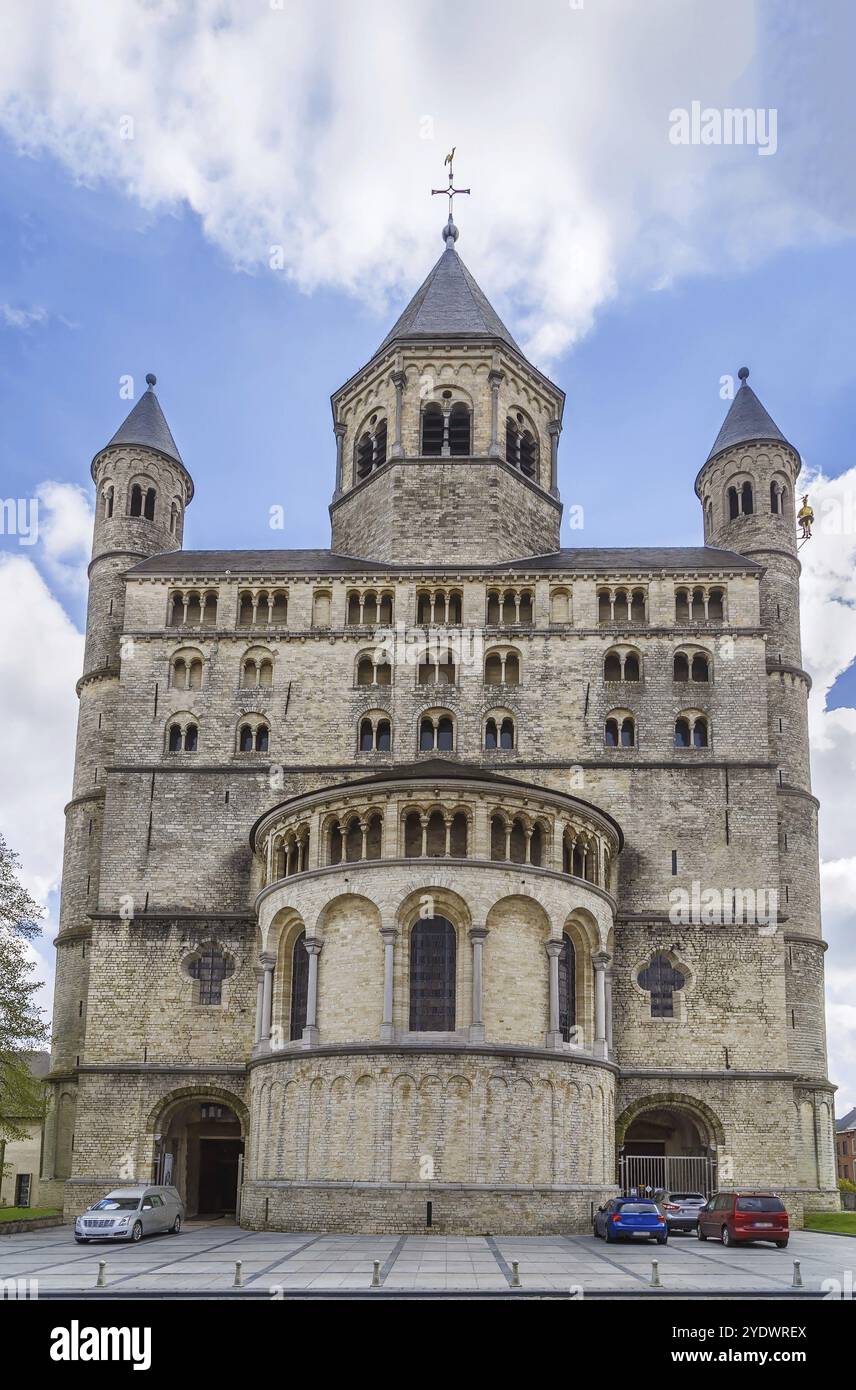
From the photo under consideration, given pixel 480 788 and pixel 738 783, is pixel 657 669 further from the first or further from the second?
pixel 480 788

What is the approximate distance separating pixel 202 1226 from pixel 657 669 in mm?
23649

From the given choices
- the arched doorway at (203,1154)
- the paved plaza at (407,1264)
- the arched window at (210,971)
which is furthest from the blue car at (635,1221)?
the arched window at (210,971)

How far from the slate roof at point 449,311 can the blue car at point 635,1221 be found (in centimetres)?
3452

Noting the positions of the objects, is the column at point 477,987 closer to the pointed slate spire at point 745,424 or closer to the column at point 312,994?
the column at point 312,994

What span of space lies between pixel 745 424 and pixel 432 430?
42.8 ft

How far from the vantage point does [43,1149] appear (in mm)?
45125

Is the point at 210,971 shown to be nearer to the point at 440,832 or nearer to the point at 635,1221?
the point at 440,832

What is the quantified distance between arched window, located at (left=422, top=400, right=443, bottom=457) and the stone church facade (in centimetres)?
17

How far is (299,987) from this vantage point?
38.4 meters

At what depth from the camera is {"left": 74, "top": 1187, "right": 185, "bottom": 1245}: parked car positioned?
104ft

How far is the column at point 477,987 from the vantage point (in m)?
34.6

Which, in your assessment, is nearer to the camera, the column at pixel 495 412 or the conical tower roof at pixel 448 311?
the column at pixel 495 412

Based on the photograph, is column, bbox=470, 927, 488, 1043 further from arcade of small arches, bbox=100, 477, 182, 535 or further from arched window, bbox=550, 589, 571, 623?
arcade of small arches, bbox=100, 477, 182, 535

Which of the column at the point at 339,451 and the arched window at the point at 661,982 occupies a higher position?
the column at the point at 339,451
